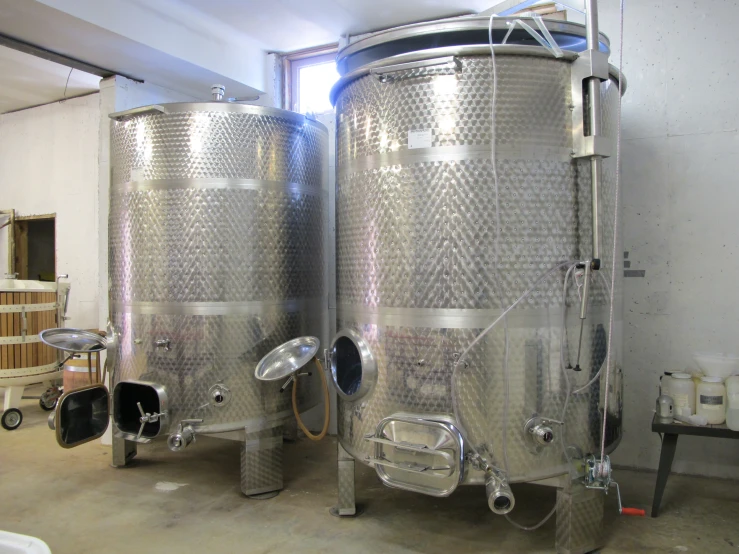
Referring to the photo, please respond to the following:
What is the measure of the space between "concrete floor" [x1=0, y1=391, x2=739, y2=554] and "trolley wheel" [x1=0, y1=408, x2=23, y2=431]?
0.80 m

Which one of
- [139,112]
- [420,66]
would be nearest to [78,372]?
[139,112]

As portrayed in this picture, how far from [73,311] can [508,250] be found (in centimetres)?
530

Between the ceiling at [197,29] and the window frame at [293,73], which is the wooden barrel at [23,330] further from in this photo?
the window frame at [293,73]

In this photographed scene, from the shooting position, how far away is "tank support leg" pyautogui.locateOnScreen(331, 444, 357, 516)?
2.70m

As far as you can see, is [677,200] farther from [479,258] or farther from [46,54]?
[46,54]

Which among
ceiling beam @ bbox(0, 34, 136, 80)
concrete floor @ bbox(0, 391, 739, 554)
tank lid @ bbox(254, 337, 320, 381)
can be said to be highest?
ceiling beam @ bbox(0, 34, 136, 80)

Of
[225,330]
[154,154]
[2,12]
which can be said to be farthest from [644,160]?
[2,12]

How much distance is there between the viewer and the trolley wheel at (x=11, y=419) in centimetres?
419

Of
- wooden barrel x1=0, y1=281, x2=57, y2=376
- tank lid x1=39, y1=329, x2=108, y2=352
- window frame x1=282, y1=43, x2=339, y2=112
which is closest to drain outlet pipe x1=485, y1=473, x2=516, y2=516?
tank lid x1=39, y1=329, x2=108, y2=352

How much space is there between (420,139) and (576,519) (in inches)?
68.0

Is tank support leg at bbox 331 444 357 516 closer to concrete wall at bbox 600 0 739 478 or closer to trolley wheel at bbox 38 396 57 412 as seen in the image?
concrete wall at bbox 600 0 739 478

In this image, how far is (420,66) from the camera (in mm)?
2221

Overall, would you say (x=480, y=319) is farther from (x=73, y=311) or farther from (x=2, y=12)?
(x=73, y=311)

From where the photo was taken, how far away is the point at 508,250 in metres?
2.16
